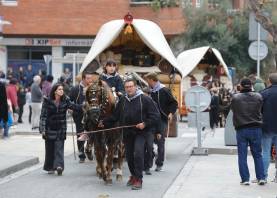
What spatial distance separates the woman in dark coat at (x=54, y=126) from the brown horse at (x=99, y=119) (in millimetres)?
1121

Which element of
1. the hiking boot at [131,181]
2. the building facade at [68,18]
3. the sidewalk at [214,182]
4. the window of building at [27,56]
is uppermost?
the building facade at [68,18]

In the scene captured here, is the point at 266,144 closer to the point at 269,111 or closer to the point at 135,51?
the point at 269,111

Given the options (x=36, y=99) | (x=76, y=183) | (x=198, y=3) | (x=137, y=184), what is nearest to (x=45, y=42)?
(x=198, y=3)

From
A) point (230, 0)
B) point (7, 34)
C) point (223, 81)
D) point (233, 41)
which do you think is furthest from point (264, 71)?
point (7, 34)

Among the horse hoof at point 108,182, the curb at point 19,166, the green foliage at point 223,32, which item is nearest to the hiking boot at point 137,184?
the horse hoof at point 108,182

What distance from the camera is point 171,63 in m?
18.0

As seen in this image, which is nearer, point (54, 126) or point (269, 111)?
point (269, 111)

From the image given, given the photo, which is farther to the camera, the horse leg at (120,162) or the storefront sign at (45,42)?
the storefront sign at (45,42)

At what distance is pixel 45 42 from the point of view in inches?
1869

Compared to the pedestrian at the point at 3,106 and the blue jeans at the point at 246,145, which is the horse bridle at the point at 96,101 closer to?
the blue jeans at the point at 246,145

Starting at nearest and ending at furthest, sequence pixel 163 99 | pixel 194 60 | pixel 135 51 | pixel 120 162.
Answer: pixel 120 162 → pixel 163 99 → pixel 135 51 → pixel 194 60

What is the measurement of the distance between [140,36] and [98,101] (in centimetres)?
468

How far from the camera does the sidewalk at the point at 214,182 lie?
12305 mm

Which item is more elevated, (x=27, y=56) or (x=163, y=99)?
(x=27, y=56)
